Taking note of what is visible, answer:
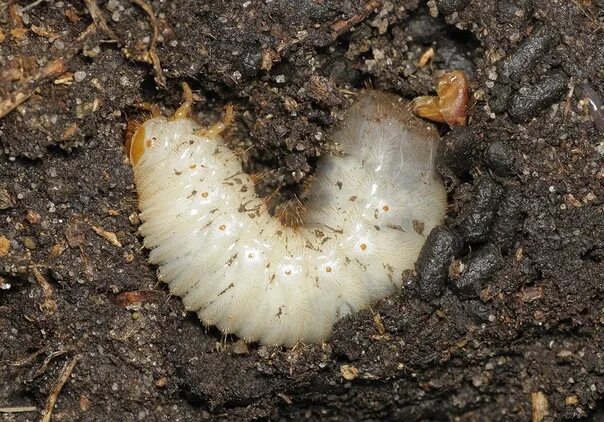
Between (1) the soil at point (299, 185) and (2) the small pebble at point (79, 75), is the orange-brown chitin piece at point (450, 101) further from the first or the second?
(2) the small pebble at point (79, 75)

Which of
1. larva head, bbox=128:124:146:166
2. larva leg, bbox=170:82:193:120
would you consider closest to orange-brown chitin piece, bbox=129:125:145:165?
larva head, bbox=128:124:146:166

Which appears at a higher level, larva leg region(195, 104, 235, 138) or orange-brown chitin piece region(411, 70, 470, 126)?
orange-brown chitin piece region(411, 70, 470, 126)

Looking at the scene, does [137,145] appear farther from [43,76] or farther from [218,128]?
[43,76]

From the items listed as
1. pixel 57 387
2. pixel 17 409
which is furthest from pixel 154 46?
pixel 17 409

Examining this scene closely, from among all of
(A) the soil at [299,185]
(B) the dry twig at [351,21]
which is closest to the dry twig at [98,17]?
(A) the soil at [299,185]

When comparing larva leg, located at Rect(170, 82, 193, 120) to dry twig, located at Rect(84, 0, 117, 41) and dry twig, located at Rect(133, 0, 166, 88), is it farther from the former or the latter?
dry twig, located at Rect(84, 0, 117, 41)

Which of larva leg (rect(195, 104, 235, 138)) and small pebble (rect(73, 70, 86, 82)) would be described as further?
larva leg (rect(195, 104, 235, 138))
